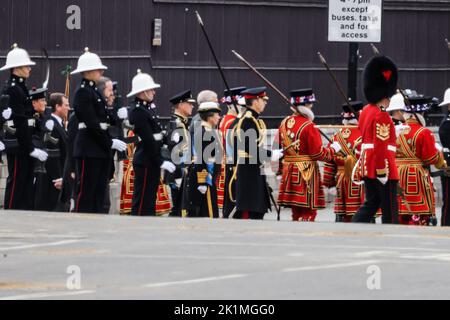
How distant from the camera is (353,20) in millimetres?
23078

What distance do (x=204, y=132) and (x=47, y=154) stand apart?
5.52 feet

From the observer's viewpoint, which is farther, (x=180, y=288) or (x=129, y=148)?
(x=129, y=148)

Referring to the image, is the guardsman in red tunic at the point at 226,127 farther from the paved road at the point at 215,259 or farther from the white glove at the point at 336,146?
the paved road at the point at 215,259

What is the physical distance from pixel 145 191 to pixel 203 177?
80 centimetres

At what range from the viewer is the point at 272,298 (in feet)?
30.5

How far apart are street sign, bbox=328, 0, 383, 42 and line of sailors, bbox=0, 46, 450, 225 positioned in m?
3.11

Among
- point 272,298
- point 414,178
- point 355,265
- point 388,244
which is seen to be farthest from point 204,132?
point 272,298

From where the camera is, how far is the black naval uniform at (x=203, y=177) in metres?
18.4

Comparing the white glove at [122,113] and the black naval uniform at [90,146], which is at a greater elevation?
the white glove at [122,113]

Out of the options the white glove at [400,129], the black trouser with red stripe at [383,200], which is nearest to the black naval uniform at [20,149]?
the black trouser with red stripe at [383,200]

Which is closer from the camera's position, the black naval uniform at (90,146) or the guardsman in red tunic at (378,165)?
the guardsman in red tunic at (378,165)

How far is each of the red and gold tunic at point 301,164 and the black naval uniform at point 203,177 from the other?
767mm

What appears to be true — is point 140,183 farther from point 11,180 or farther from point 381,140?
point 381,140

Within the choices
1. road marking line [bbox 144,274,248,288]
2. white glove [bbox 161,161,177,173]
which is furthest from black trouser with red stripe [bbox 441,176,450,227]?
road marking line [bbox 144,274,248,288]
